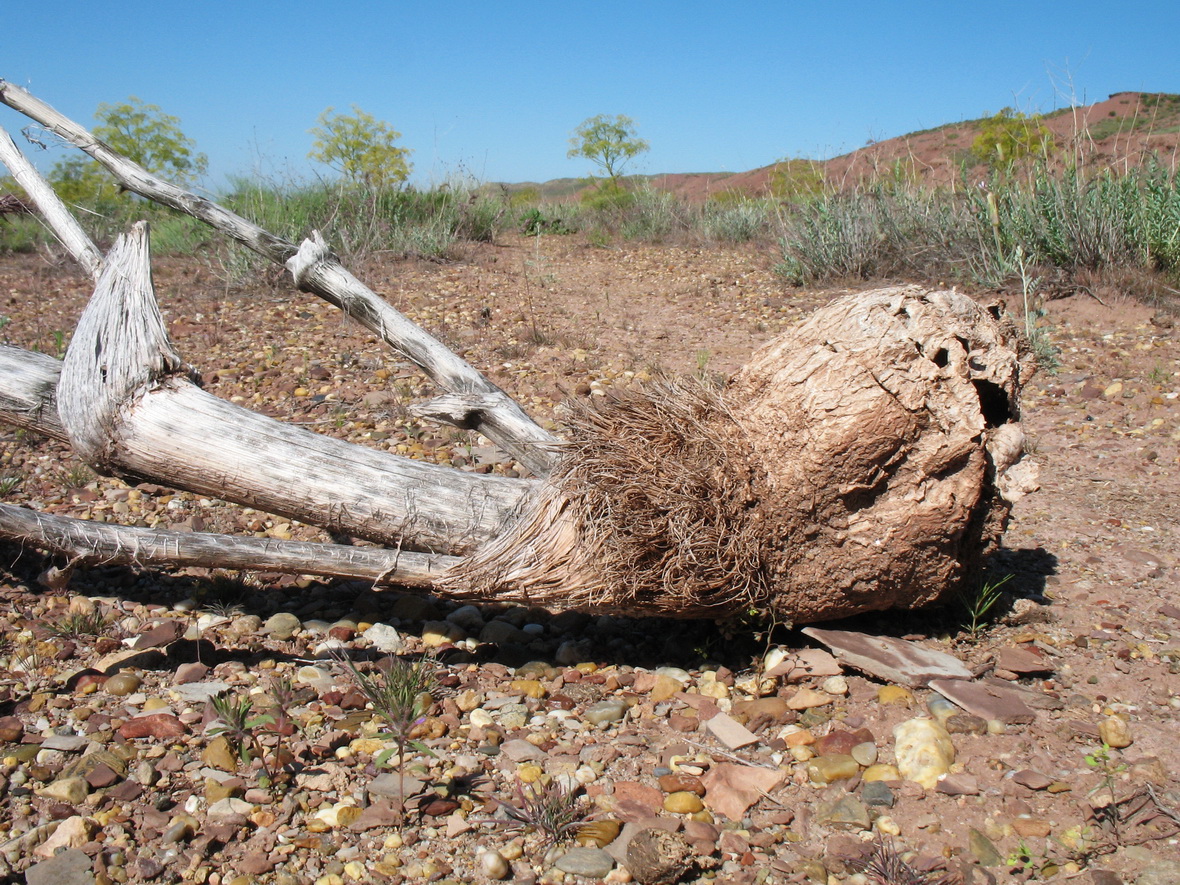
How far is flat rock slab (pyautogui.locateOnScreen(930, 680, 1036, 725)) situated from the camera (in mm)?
2357

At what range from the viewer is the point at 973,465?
254cm

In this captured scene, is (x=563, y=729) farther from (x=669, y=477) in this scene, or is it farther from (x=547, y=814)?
(x=669, y=477)

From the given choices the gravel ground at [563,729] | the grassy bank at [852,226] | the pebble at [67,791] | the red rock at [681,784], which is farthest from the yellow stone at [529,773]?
the grassy bank at [852,226]

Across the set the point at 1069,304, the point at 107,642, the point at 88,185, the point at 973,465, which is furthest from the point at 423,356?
the point at 88,185

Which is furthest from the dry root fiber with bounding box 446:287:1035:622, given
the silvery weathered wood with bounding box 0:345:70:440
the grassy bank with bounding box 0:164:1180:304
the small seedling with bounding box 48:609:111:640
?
the grassy bank with bounding box 0:164:1180:304

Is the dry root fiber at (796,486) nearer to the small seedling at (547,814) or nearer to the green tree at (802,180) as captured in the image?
the small seedling at (547,814)

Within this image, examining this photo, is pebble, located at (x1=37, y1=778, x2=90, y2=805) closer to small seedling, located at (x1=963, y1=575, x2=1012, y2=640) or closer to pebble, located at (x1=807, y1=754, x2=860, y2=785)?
pebble, located at (x1=807, y1=754, x2=860, y2=785)

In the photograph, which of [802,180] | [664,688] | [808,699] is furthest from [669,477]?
[802,180]

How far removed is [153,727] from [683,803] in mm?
1485

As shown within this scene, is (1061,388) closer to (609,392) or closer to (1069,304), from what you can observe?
(1069,304)

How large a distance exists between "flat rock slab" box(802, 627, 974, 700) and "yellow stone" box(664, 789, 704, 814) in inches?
29.7

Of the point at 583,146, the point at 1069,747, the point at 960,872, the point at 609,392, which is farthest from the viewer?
the point at 583,146

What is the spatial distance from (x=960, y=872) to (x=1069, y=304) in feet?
19.0

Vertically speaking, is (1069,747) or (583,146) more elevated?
(583,146)
